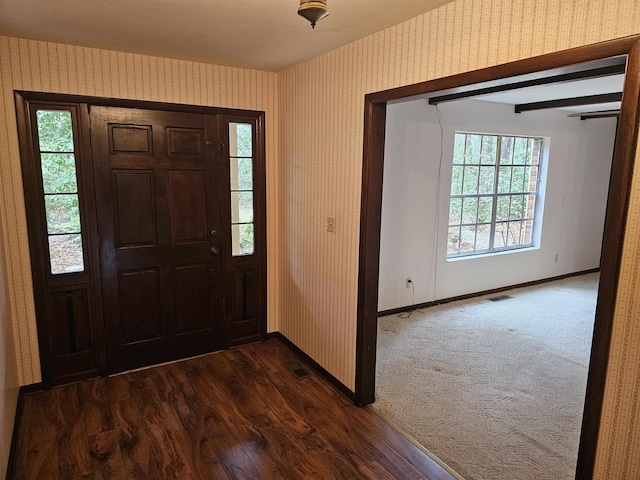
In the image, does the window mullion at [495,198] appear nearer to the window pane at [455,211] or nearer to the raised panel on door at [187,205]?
the window pane at [455,211]

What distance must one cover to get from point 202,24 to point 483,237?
14.7 feet

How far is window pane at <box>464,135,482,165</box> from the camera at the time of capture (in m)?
5.15

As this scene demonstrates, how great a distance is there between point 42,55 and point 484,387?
13.2 feet

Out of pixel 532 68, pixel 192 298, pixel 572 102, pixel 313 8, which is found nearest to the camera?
pixel 313 8

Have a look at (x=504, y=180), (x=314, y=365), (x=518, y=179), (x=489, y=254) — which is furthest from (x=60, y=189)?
(x=518, y=179)

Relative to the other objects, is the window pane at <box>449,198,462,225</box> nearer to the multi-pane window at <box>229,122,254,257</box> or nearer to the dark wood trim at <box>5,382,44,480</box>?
the multi-pane window at <box>229,122,254,257</box>

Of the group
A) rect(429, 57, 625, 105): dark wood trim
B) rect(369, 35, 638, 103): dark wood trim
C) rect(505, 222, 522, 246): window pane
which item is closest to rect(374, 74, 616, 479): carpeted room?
rect(505, 222, 522, 246): window pane

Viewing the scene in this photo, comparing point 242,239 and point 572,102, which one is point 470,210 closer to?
point 572,102

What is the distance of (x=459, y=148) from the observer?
5.06 m

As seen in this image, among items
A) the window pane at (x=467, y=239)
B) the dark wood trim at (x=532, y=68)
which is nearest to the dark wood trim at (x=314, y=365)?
the dark wood trim at (x=532, y=68)

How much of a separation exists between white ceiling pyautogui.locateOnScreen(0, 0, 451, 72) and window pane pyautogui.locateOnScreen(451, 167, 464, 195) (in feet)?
8.88

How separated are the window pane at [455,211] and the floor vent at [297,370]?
9.20 feet

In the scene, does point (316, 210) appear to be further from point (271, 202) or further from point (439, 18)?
point (439, 18)

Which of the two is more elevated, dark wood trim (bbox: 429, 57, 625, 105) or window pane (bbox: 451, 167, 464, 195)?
dark wood trim (bbox: 429, 57, 625, 105)
